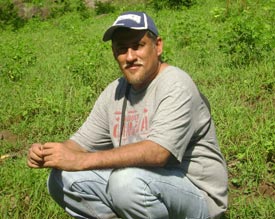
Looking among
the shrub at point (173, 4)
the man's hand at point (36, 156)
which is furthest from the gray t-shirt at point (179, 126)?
the shrub at point (173, 4)

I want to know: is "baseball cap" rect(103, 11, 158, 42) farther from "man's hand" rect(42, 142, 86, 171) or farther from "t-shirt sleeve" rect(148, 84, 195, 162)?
"man's hand" rect(42, 142, 86, 171)

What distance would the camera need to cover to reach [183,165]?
112 inches

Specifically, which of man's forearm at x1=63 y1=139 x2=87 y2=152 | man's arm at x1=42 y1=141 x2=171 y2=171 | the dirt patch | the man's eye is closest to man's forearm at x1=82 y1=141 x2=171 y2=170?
man's arm at x1=42 y1=141 x2=171 y2=171

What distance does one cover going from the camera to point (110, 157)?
8.90ft

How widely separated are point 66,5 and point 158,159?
15419mm

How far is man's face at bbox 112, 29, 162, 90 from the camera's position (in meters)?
2.93

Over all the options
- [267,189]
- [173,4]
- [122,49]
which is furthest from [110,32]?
[173,4]

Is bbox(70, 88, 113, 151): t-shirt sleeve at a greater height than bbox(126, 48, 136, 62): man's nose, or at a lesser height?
lesser

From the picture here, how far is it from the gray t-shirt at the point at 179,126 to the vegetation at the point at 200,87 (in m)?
0.57

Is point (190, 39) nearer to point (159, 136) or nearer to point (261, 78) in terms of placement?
point (261, 78)

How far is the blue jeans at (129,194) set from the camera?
263 cm

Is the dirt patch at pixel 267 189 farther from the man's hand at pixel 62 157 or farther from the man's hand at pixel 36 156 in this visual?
the man's hand at pixel 36 156

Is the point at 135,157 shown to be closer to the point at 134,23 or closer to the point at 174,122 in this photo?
the point at 174,122

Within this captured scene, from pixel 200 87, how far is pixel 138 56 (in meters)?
2.79
